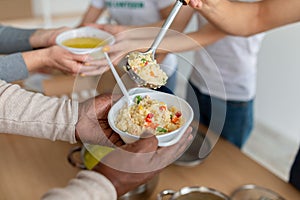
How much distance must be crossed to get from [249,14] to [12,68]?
23.4 inches

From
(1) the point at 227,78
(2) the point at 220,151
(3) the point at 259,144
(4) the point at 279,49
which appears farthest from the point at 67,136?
Result: (3) the point at 259,144

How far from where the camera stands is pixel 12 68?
84 cm

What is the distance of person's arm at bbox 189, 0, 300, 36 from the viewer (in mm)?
878

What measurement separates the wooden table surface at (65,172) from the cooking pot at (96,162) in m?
0.03

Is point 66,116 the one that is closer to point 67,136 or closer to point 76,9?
point 67,136

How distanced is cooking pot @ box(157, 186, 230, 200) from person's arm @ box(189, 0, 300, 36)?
41 centimetres

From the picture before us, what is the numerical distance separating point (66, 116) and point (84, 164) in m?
0.22

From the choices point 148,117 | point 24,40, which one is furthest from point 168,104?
point 24,40

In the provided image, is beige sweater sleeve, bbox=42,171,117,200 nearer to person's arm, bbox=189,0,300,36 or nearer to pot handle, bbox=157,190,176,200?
pot handle, bbox=157,190,176,200

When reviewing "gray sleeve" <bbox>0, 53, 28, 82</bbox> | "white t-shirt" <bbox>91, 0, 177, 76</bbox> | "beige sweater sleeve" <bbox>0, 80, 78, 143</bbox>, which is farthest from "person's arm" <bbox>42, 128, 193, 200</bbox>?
"white t-shirt" <bbox>91, 0, 177, 76</bbox>

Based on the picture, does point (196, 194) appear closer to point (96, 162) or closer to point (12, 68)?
point (96, 162)

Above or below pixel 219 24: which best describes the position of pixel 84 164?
below

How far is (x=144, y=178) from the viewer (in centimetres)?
58

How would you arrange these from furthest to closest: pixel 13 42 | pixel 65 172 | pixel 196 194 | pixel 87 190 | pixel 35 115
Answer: pixel 13 42 → pixel 65 172 → pixel 196 194 → pixel 35 115 → pixel 87 190
